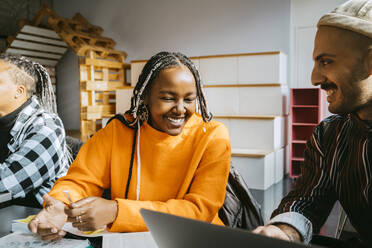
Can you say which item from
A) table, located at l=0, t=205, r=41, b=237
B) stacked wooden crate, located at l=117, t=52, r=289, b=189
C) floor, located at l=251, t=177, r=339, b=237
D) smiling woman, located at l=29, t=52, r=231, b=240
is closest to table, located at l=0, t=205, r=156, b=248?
table, located at l=0, t=205, r=41, b=237

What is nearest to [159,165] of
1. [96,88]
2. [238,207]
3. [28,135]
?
[238,207]

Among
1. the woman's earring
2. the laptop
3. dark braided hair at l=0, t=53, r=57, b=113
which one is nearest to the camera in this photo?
the laptop

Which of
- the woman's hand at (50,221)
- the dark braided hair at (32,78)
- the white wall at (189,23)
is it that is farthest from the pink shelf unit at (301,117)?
the woman's hand at (50,221)

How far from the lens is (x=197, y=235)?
540 millimetres

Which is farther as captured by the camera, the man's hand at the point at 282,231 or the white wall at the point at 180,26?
the white wall at the point at 180,26

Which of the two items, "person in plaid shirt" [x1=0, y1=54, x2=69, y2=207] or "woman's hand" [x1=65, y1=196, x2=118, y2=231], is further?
"person in plaid shirt" [x1=0, y1=54, x2=69, y2=207]

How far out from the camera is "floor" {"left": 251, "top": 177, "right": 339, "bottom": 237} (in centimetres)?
301

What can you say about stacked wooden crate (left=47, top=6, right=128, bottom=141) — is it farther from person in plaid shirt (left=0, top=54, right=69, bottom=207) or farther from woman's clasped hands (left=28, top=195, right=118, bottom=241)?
woman's clasped hands (left=28, top=195, right=118, bottom=241)

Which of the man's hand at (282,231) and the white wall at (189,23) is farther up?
the white wall at (189,23)

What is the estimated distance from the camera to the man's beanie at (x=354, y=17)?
0.89m

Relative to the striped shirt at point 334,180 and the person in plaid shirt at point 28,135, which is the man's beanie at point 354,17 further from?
the person in plaid shirt at point 28,135

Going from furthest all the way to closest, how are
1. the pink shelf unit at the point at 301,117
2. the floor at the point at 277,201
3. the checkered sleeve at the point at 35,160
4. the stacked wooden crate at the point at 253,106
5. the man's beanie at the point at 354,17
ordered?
1. the pink shelf unit at the point at 301,117
2. the stacked wooden crate at the point at 253,106
3. the floor at the point at 277,201
4. the checkered sleeve at the point at 35,160
5. the man's beanie at the point at 354,17

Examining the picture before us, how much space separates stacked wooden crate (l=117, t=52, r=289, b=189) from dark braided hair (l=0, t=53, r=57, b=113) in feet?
9.89

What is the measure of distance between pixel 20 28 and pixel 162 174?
6268mm
